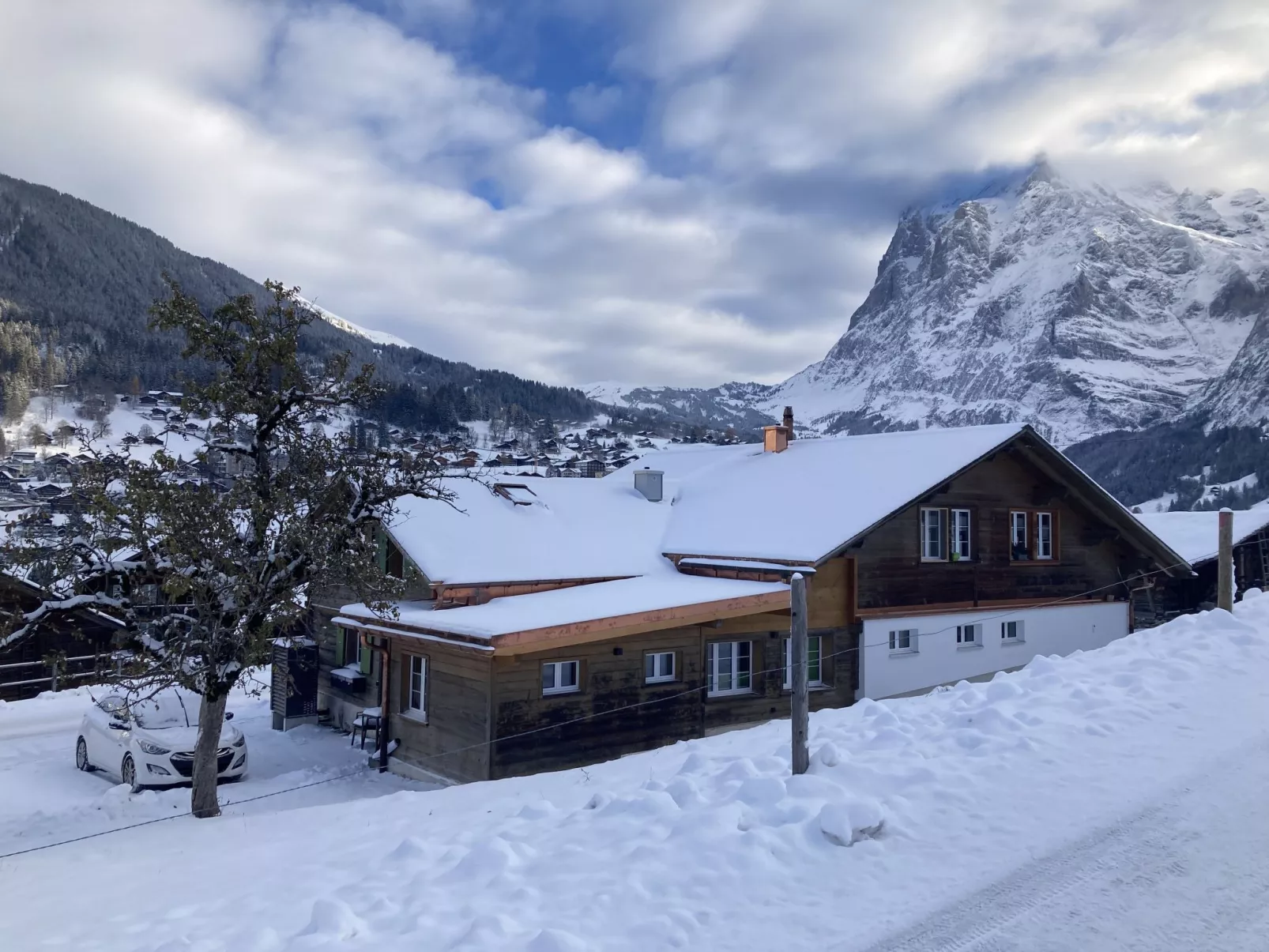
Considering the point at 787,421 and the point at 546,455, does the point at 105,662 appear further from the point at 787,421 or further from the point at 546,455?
the point at 546,455

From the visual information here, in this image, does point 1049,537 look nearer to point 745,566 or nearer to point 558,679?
point 745,566

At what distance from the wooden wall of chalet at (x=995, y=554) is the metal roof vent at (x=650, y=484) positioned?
21.4 ft

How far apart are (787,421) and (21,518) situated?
2007 centimetres

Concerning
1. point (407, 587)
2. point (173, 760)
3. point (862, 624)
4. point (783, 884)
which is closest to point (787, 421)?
point (862, 624)

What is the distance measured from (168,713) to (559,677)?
727 centimetres

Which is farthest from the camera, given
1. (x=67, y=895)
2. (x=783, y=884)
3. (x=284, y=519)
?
(x=284, y=519)

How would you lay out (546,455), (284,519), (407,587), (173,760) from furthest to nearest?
(546,455) < (407,587) < (173,760) < (284,519)

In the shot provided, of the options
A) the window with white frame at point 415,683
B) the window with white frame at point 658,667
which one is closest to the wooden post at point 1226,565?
the window with white frame at point 658,667

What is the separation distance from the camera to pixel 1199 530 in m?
35.3

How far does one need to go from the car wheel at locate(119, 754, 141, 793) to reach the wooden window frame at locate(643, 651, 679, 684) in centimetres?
871

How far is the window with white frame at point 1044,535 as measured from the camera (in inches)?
850

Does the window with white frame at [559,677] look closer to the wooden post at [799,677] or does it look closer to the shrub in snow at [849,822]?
the wooden post at [799,677]

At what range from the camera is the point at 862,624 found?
18.5m

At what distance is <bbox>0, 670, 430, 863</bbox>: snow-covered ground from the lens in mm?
13000
